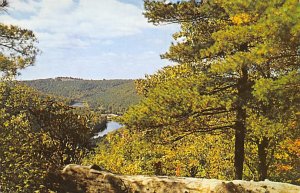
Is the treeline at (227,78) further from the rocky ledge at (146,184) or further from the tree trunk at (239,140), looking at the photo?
the rocky ledge at (146,184)

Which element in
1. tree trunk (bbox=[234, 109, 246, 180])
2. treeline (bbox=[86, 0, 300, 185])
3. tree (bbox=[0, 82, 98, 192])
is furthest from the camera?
tree trunk (bbox=[234, 109, 246, 180])

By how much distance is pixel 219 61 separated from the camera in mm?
13062

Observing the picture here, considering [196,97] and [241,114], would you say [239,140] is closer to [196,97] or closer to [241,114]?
[241,114]

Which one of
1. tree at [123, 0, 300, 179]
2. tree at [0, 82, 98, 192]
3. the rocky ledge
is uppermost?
tree at [123, 0, 300, 179]

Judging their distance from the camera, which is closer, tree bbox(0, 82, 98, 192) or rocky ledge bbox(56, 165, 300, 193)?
rocky ledge bbox(56, 165, 300, 193)

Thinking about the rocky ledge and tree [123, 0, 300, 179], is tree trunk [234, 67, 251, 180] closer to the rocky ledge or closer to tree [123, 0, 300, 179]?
tree [123, 0, 300, 179]

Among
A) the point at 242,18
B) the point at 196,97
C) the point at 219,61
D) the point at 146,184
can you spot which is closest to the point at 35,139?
the point at 146,184

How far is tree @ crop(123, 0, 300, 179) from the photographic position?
10875 millimetres

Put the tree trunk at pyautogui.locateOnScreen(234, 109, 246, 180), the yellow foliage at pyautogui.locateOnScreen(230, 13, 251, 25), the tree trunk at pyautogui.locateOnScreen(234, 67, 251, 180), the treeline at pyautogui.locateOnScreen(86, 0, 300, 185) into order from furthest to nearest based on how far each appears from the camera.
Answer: the tree trunk at pyautogui.locateOnScreen(234, 109, 246, 180) < the tree trunk at pyautogui.locateOnScreen(234, 67, 251, 180) < the yellow foliage at pyautogui.locateOnScreen(230, 13, 251, 25) < the treeline at pyautogui.locateOnScreen(86, 0, 300, 185)

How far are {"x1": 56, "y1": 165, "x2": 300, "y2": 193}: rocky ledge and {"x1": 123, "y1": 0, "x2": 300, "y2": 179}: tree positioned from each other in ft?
7.17

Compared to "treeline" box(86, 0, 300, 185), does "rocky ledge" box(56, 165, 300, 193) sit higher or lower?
lower

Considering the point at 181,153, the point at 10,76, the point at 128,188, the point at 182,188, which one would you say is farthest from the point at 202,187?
the point at 181,153

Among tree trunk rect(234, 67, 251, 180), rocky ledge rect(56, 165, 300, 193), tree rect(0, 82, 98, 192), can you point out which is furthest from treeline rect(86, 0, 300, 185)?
tree rect(0, 82, 98, 192)

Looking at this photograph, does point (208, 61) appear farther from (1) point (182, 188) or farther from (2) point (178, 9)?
(1) point (182, 188)
